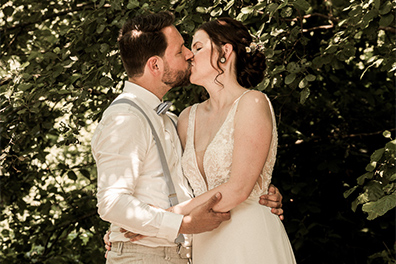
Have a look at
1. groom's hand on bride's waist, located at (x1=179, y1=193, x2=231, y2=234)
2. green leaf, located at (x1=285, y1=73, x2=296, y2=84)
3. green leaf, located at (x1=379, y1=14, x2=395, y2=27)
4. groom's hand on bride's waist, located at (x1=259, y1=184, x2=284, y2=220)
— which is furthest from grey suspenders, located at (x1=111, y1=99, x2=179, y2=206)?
green leaf, located at (x1=379, y1=14, x2=395, y2=27)

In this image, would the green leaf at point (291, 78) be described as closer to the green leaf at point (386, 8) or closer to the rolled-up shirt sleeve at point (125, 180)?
the green leaf at point (386, 8)

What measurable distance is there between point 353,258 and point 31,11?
12.8 ft

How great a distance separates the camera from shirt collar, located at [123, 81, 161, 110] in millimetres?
2631

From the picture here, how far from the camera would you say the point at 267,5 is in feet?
10.2

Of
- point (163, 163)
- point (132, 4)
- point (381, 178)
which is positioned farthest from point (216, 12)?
point (381, 178)

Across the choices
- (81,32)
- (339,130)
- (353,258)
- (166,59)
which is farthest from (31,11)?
(353,258)

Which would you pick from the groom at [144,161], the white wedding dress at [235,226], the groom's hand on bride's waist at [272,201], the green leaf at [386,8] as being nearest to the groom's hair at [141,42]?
the groom at [144,161]

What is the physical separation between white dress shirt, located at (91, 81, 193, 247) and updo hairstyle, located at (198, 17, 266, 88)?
558mm

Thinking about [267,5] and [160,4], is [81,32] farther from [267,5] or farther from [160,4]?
[267,5]

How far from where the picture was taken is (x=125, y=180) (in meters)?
2.27

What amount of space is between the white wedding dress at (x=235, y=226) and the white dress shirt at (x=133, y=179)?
0.55 ft

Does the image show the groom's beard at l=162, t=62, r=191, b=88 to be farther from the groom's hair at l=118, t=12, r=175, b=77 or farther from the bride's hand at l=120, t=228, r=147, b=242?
the bride's hand at l=120, t=228, r=147, b=242

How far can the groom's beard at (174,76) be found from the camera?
2.72 meters

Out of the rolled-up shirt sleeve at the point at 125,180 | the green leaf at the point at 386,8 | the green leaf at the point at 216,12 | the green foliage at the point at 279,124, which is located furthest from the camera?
the green foliage at the point at 279,124
